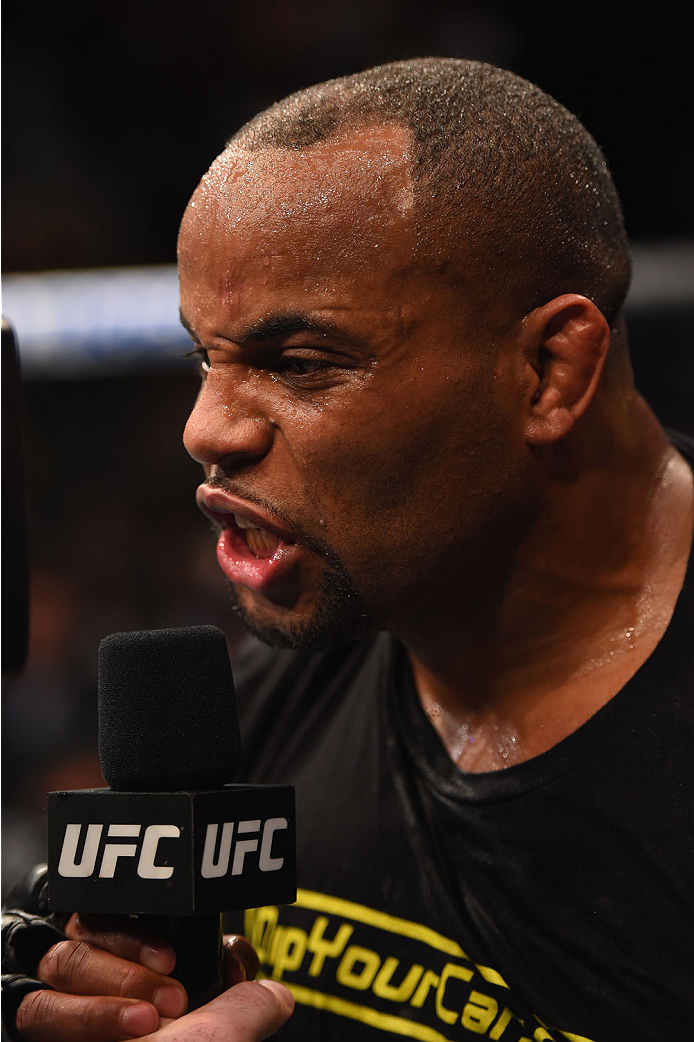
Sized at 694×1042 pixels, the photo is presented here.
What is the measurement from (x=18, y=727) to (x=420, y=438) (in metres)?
2.48

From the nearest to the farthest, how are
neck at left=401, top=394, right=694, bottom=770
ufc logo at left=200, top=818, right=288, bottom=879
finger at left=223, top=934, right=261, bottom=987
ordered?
ufc logo at left=200, top=818, right=288, bottom=879 → finger at left=223, top=934, right=261, bottom=987 → neck at left=401, top=394, right=694, bottom=770

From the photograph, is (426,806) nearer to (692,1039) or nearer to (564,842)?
(564,842)

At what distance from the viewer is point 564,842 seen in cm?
110

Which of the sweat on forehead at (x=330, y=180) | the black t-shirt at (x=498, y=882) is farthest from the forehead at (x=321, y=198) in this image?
the black t-shirt at (x=498, y=882)

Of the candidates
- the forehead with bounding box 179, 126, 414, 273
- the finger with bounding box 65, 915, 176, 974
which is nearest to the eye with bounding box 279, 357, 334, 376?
the forehead with bounding box 179, 126, 414, 273

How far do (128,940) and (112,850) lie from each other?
0.37 ft

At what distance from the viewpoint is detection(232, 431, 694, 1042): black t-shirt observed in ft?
3.37

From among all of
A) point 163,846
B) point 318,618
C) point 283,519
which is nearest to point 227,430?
point 283,519

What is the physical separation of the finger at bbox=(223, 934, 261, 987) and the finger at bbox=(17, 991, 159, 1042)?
0.10 meters

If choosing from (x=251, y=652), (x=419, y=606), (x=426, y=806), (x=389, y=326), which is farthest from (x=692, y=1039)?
(x=251, y=652)

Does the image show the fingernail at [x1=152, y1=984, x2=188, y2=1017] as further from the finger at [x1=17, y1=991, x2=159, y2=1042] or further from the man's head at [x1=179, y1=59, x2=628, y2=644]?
the man's head at [x1=179, y1=59, x2=628, y2=644]

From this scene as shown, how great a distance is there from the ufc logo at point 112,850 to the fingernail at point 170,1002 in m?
0.12

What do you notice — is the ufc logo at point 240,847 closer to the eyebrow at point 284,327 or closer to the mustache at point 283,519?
the mustache at point 283,519

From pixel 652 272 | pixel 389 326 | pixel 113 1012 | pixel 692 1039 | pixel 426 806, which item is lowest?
pixel 692 1039
